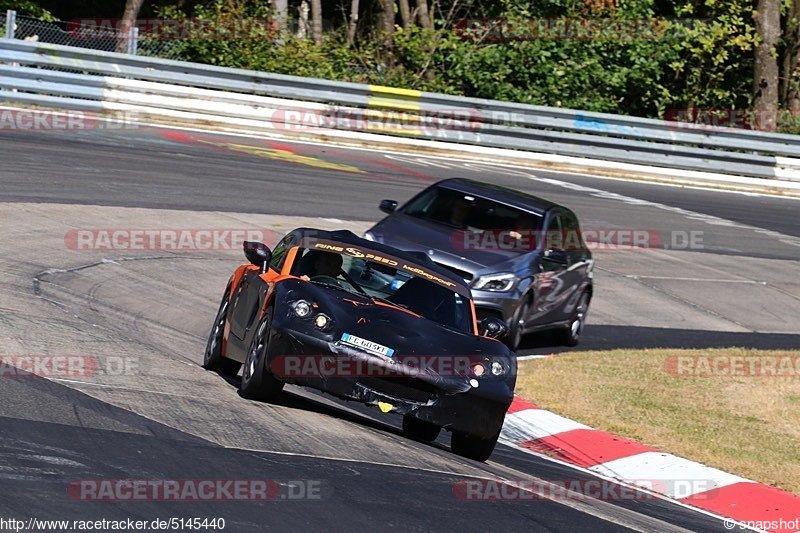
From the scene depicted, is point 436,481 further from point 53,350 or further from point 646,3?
point 646,3

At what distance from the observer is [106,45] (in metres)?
29.0

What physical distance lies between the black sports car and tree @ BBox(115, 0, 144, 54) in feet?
56.3

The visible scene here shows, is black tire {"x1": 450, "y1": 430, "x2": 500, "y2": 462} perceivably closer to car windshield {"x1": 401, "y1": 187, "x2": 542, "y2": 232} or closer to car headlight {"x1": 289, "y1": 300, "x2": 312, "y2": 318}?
car headlight {"x1": 289, "y1": 300, "x2": 312, "y2": 318}

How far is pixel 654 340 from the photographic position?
53.5 feet

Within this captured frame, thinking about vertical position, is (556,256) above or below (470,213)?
below

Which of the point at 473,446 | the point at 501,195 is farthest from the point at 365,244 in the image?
the point at 501,195

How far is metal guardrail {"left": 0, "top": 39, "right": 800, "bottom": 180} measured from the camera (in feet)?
79.3

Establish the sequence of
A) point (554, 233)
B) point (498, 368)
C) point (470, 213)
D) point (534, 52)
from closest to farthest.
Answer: point (498, 368)
point (470, 213)
point (554, 233)
point (534, 52)

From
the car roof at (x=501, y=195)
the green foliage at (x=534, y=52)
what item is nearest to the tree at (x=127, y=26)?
the green foliage at (x=534, y=52)

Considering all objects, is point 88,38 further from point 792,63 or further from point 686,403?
point 792,63

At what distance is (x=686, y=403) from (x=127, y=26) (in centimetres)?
1944

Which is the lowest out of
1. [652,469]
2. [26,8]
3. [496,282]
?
[652,469]

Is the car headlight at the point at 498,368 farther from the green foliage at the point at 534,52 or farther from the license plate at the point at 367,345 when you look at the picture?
the green foliage at the point at 534,52

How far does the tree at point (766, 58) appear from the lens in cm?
3367
